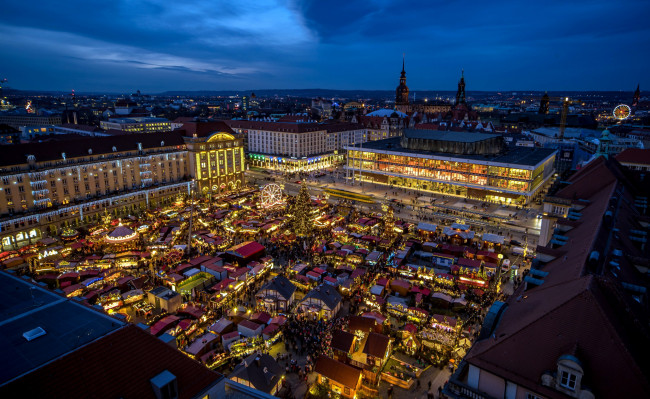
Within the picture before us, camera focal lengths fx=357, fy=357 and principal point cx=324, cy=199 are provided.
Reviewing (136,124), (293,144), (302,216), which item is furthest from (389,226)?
(136,124)

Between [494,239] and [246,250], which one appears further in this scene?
[494,239]

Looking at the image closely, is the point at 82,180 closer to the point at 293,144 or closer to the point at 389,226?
the point at 389,226

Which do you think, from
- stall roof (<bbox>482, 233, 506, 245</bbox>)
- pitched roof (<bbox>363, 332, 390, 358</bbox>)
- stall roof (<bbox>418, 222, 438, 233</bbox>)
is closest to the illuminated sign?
pitched roof (<bbox>363, 332, 390, 358</bbox>)

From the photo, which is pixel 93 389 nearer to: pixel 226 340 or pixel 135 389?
pixel 135 389

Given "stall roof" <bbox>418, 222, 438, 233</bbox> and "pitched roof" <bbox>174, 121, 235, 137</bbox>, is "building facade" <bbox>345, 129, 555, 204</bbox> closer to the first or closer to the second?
"stall roof" <bbox>418, 222, 438, 233</bbox>

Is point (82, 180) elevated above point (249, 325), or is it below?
above

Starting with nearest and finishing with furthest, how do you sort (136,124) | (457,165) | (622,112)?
(457,165), (136,124), (622,112)

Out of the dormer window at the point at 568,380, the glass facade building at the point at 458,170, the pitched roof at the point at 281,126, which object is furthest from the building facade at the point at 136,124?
the dormer window at the point at 568,380

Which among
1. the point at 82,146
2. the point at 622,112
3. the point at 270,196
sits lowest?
the point at 270,196
